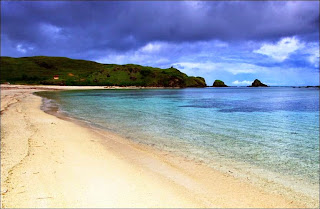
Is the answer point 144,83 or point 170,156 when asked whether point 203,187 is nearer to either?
point 170,156

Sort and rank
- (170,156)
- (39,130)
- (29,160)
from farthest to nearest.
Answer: (39,130)
(170,156)
(29,160)

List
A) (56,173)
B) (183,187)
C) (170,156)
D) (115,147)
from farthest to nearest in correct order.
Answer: (115,147) → (170,156) → (56,173) → (183,187)

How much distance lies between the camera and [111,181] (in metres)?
7.76

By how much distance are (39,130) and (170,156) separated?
32.7ft

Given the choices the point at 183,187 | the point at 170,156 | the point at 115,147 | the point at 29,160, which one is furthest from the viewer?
the point at 115,147

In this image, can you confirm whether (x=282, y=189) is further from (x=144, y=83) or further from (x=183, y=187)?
(x=144, y=83)

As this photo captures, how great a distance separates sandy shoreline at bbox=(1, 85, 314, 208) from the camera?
6500 millimetres

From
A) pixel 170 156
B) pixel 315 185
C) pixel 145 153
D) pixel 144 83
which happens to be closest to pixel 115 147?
pixel 145 153

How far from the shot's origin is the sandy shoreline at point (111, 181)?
6.50m

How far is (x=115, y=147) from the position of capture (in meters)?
12.6

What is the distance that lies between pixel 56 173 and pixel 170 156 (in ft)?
17.1

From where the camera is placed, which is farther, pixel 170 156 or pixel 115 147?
pixel 115 147

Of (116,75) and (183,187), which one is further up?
(116,75)

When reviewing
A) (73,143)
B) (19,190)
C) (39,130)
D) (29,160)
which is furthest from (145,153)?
(39,130)
